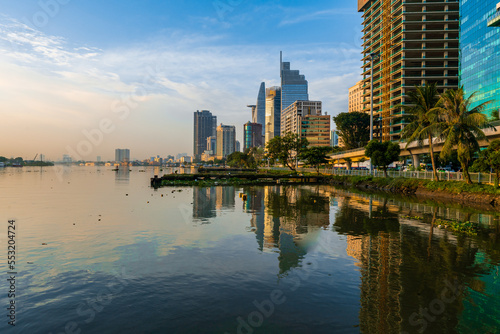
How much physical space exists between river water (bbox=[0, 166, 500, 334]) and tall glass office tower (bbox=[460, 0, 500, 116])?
79594 mm

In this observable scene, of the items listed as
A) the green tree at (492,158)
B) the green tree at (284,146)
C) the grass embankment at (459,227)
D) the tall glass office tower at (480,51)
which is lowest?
the grass embankment at (459,227)

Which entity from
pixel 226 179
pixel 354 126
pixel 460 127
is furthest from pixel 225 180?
pixel 354 126

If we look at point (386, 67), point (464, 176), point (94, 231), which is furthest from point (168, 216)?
point (386, 67)

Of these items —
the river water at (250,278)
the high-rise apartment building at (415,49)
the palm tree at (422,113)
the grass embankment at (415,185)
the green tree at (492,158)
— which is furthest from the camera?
the high-rise apartment building at (415,49)

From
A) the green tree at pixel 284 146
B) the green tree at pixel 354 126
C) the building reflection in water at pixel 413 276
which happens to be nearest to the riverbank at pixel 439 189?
the building reflection in water at pixel 413 276

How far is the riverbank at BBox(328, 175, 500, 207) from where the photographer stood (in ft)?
128

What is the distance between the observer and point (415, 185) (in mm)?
52469

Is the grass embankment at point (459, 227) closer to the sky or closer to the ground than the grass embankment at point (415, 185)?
closer to the ground

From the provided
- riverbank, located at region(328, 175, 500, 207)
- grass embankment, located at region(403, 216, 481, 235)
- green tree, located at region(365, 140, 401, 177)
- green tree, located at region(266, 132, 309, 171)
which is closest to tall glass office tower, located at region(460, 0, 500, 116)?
green tree, located at region(365, 140, 401, 177)

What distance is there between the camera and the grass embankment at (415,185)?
1601 inches

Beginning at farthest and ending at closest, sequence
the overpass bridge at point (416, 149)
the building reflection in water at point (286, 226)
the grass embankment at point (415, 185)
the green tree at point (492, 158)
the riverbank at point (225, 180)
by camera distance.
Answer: the riverbank at point (225, 180) < the overpass bridge at point (416, 149) < the grass embankment at point (415, 185) < the green tree at point (492, 158) < the building reflection in water at point (286, 226)

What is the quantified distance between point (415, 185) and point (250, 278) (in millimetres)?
46811

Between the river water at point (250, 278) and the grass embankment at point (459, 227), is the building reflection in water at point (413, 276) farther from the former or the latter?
the grass embankment at point (459, 227)

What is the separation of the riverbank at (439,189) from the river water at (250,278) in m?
16.2
